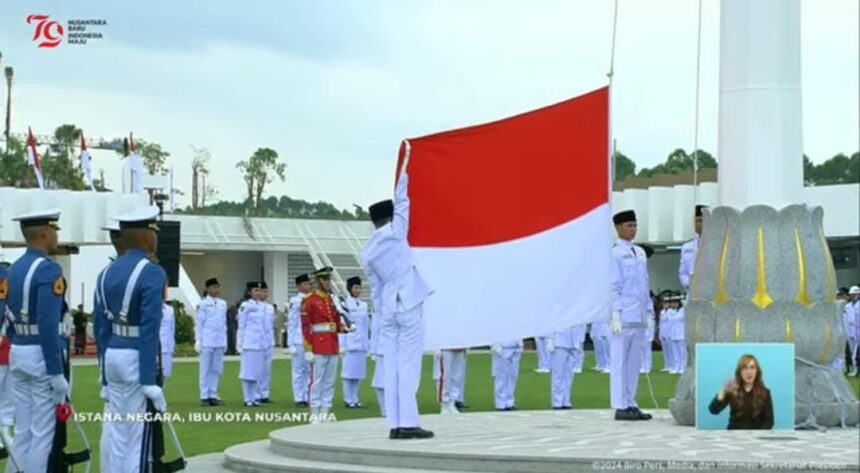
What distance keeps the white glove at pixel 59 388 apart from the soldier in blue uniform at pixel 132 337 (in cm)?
71

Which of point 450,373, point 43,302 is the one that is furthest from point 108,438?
Result: point 450,373

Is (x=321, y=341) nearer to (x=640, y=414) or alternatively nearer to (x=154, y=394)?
(x=640, y=414)

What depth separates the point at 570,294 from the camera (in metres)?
11.0

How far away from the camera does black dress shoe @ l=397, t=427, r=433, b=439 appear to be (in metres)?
10.3

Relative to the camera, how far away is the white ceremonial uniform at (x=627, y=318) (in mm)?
11984

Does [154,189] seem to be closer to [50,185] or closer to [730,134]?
[50,185]

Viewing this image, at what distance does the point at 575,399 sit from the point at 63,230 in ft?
66.2

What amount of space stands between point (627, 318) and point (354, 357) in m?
7.19

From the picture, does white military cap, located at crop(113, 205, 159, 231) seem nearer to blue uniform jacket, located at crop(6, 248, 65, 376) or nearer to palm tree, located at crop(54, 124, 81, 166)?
blue uniform jacket, located at crop(6, 248, 65, 376)

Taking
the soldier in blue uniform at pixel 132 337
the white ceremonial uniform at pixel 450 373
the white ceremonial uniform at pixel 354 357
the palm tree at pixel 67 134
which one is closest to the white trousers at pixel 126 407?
the soldier in blue uniform at pixel 132 337

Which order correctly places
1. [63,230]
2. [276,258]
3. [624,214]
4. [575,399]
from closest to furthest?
[624,214] < [575,399] < [63,230] < [276,258]

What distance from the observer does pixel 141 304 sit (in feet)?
26.5

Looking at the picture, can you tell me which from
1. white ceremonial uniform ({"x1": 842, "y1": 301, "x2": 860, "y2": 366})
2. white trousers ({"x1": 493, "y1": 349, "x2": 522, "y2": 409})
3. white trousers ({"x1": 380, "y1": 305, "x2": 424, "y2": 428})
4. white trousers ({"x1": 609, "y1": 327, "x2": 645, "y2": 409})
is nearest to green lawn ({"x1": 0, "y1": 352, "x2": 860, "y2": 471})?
white trousers ({"x1": 493, "y1": 349, "x2": 522, "y2": 409})

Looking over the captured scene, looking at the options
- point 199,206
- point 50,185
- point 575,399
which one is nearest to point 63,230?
point 575,399
